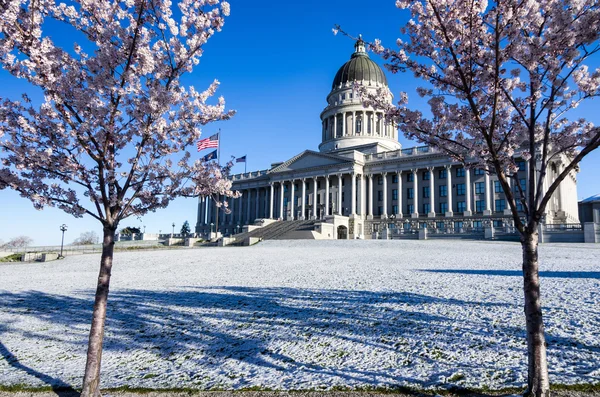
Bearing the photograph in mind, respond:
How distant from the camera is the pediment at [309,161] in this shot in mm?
78188

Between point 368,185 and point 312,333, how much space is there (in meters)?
70.2

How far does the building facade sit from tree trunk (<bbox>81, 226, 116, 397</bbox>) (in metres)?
55.3

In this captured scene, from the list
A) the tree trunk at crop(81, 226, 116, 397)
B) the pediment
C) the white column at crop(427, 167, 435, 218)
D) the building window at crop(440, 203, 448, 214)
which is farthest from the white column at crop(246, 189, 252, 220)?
the tree trunk at crop(81, 226, 116, 397)

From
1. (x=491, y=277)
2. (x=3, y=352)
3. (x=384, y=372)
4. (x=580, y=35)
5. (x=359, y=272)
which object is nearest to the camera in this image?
(x=580, y=35)

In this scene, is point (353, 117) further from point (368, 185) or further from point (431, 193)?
point (431, 193)

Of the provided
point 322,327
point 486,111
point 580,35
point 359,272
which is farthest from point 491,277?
point 580,35

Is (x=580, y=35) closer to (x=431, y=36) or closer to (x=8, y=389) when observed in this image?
(x=431, y=36)

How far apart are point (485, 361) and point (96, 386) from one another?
23.0 feet

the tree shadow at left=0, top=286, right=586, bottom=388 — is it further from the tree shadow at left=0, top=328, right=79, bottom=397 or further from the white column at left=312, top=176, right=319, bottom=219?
the white column at left=312, top=176, right=319, bottom=219

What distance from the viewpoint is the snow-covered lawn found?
7.37 m

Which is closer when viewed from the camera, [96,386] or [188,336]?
[96,386]

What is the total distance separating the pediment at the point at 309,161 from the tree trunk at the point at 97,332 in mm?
69647

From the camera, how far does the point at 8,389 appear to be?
7.57 m

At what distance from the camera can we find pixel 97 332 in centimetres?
711
